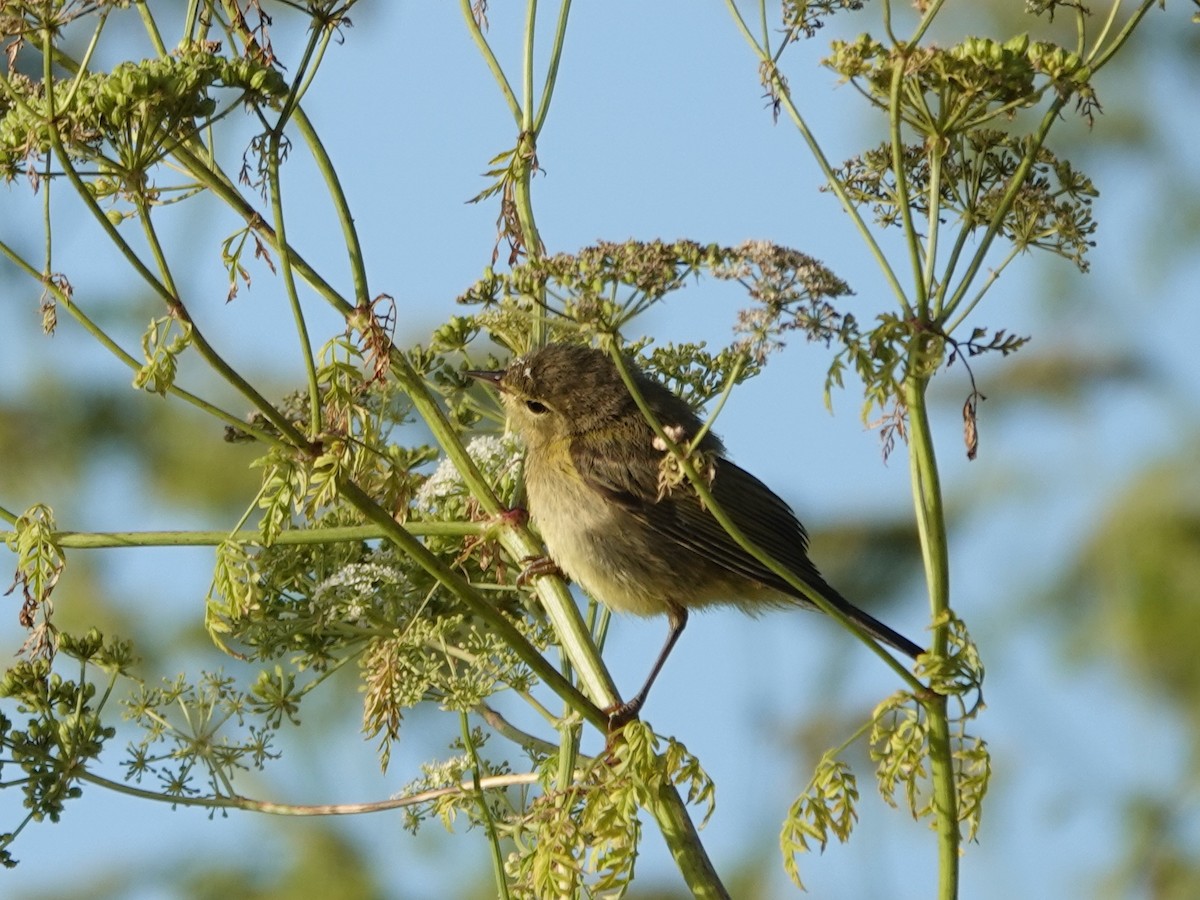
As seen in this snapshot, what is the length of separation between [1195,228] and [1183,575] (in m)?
2.97

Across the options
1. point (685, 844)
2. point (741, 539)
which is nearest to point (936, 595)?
point (741, 539)

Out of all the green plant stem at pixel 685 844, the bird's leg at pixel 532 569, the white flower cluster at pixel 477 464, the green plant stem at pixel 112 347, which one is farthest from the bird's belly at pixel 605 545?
the green plant stem at pixel 112 347

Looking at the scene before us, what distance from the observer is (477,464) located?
11.5ft

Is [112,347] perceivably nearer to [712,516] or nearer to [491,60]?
[491,60]

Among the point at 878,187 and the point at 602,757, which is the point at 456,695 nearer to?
the point at 602,757

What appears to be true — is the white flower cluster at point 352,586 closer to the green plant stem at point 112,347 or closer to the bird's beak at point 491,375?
the green plant stem at point 112,347

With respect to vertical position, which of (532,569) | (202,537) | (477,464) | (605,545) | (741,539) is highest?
(605,545)

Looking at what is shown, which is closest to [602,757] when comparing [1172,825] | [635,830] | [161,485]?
[635,830]

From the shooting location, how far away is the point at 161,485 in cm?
877

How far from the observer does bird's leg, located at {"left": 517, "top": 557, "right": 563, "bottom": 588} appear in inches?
130

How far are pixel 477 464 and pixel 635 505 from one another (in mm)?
1001

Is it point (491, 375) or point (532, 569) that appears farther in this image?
point (491, 375)

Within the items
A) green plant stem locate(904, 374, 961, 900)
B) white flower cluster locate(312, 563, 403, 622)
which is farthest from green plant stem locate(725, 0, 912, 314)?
white flower cluster locate(312, 563, 403, 622)

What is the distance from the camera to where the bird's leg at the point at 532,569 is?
3302 millimetres
